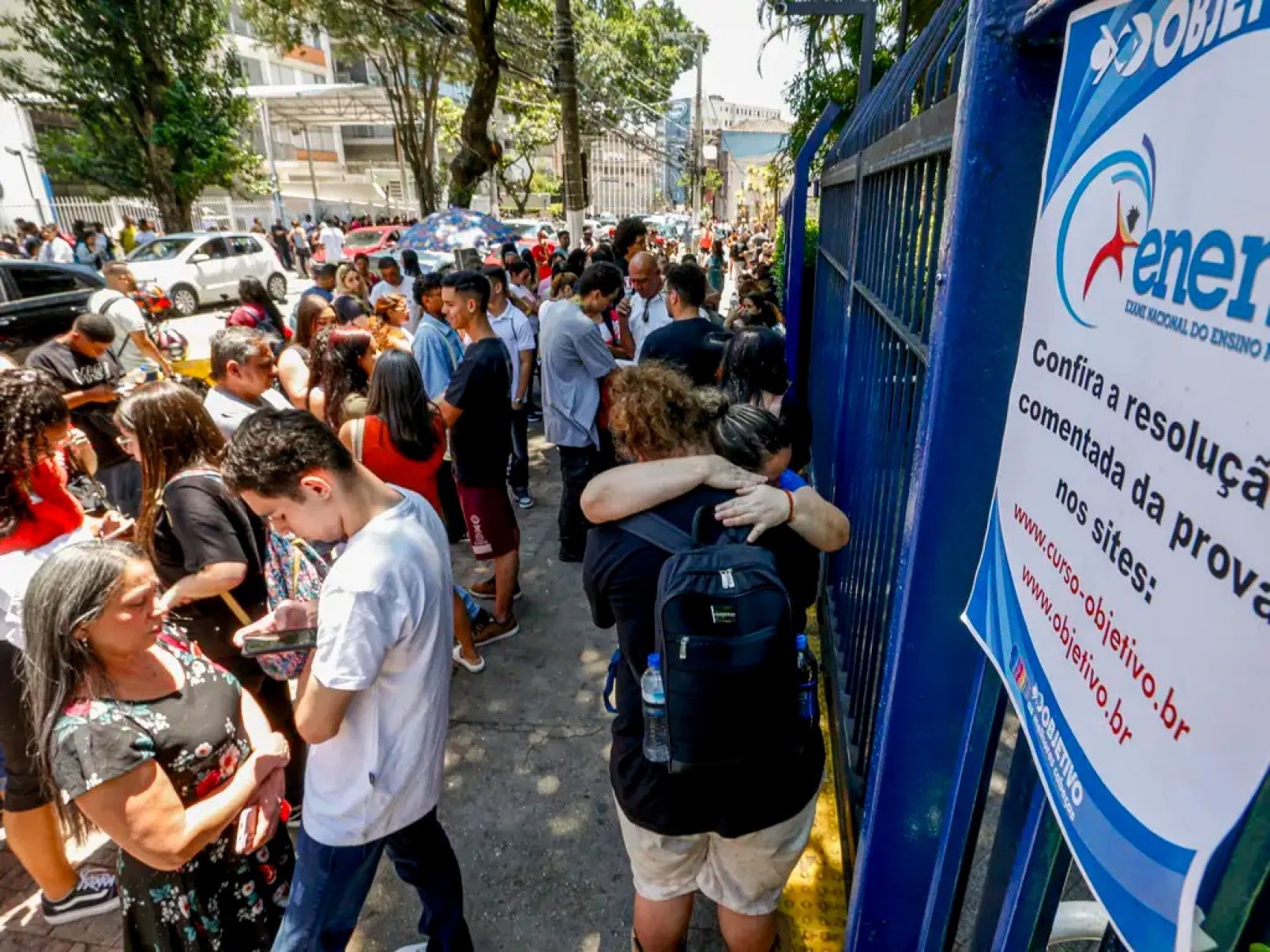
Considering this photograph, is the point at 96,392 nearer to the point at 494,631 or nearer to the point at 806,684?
the point at 494,631

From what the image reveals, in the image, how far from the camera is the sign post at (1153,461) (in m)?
0.59

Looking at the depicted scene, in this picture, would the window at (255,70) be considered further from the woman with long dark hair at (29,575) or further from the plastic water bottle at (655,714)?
the plastic water bottle at (655,714)

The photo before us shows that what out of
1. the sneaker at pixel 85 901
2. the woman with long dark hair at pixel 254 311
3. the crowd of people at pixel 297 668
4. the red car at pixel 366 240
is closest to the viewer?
the crowd of people at pixel 297 668

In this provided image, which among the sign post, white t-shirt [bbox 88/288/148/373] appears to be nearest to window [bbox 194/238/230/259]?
white t-shirt [bbox 88/288/148/373]

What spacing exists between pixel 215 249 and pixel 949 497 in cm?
1845

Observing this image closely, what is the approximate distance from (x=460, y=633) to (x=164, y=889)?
198 cm

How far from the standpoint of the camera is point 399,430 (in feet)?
11.0

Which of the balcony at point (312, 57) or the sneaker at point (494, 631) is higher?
the balcony at point (312, 57)

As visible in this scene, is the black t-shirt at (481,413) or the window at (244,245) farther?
the window at (244,245)

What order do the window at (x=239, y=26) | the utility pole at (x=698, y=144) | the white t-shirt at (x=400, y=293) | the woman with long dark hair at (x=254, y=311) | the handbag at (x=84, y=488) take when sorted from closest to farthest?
the handbag at (x=84, y=488), the woman with long dark hair at (x=254, y=311), the white t-shirt at (x=400, y=293), the utility pole at (x=698, y=144), the window at (x=239, y=26)

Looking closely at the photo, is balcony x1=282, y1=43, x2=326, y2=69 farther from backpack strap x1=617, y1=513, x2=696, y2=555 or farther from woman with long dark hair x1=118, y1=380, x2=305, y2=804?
backpack strap x1=617, y1=513, x2=696, y2=555

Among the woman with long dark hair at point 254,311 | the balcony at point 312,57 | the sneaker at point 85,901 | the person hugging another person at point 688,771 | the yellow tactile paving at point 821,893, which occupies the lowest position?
the sneaker at point 85,901

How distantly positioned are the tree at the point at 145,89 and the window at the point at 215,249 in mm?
3047

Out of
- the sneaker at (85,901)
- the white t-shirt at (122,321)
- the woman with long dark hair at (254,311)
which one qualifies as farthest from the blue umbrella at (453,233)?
the sneaker at (85,901)
